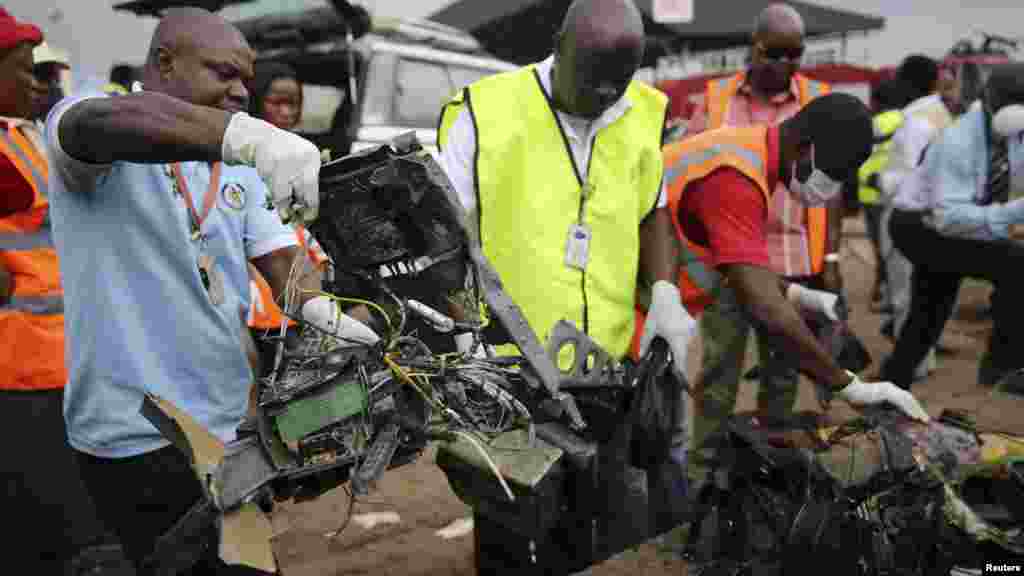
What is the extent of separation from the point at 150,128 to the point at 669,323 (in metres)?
1.44

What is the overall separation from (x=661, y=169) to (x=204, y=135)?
4.54ft

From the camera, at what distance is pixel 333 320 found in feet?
5.09

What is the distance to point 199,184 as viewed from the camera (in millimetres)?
1681

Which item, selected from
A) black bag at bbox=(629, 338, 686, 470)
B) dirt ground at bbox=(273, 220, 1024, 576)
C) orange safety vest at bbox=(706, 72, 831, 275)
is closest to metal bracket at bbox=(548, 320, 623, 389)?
black bag at bbox=(629, 338, 686, 470)

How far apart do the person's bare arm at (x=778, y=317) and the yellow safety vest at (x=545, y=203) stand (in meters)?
0.44

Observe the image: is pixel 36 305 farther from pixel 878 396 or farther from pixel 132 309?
pixel 878 396

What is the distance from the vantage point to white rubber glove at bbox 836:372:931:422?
2.40m

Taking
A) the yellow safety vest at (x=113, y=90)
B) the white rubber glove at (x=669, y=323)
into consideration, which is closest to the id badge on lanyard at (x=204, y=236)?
the yellow safety vest at (x=113, y=90)

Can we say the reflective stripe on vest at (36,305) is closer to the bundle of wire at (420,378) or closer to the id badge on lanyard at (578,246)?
the bundle of wire at (420,378)

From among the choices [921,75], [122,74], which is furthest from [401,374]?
[921,75]

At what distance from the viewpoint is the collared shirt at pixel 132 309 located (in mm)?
1510

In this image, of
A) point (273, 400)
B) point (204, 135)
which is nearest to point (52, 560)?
point (273, 400)

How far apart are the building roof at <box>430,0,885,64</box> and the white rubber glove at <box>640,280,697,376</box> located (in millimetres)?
6058

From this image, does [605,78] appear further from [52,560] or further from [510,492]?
[52,560]
